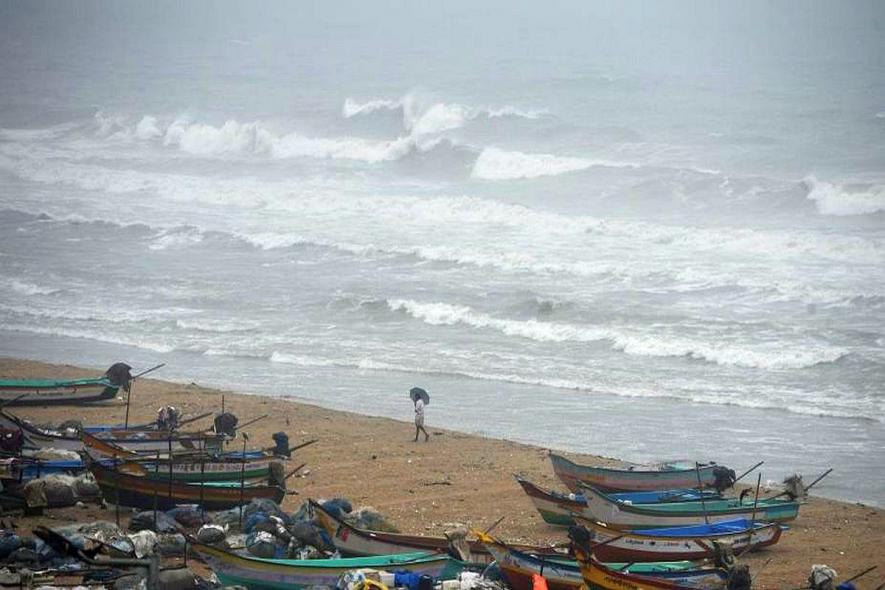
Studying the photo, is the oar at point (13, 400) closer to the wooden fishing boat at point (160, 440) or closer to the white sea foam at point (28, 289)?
the wooden fishing boat at point (160, 440)

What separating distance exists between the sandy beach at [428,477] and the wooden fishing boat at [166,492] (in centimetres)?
29

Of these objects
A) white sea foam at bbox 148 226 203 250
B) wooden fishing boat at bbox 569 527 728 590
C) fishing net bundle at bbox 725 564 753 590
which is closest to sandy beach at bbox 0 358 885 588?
fishing net bundle at bbox 725 564 753 590

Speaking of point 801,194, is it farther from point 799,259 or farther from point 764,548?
point 764,548

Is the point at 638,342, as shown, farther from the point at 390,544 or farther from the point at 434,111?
the point at 434,111

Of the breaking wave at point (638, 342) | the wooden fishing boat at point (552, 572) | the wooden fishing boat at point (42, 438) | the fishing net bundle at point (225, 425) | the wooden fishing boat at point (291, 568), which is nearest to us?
the wooden fishing boat at point (291, 568)

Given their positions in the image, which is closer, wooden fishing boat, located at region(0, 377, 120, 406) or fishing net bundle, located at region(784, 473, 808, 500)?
fishing net bundle, located at region(784, 473, 808, 500)

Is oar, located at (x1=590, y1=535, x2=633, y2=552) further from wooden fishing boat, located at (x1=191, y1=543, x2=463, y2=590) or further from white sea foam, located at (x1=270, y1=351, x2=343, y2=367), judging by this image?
white sea foam, located at (x1=270, y1=351, x2=343, y2=367)

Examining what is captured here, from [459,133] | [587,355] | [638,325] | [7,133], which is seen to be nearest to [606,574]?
[587,355]

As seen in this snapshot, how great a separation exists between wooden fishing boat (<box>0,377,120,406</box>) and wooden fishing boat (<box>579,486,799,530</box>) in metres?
7.90

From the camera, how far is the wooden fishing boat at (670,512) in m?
13.4

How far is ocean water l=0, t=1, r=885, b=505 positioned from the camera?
68.6ft

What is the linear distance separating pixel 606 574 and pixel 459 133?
135 ft

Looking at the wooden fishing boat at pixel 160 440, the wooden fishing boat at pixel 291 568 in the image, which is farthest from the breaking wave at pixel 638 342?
the wooden fishing boat at pixel 291 568

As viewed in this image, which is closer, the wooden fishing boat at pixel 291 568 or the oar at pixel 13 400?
the wooden fishing boat at pixel 291 568
